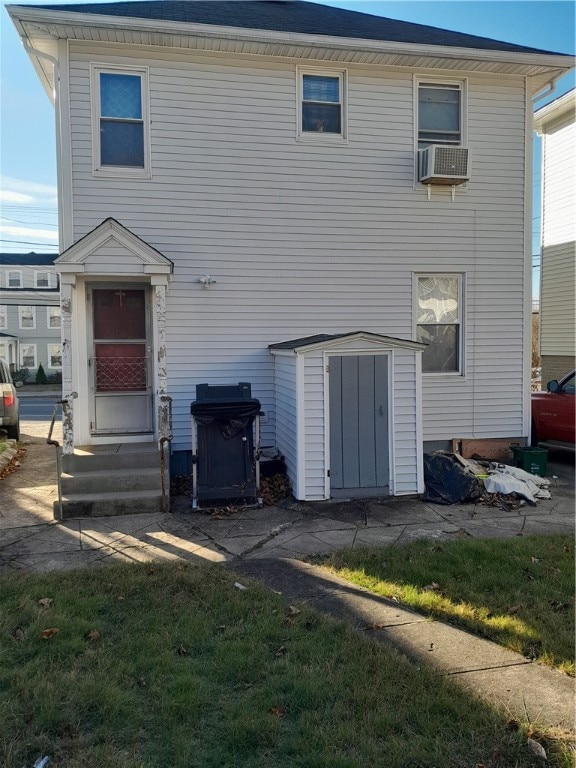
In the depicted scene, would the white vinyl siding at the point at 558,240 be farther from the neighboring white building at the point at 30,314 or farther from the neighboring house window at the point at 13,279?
the neighboring house window at the point at 13,279

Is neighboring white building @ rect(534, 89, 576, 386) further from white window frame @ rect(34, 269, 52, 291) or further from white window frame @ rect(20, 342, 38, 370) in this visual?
white window frame @ rect(34, 269, 52, 291)

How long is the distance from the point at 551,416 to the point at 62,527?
738 cm

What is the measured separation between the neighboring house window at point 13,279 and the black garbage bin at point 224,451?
3206 cm

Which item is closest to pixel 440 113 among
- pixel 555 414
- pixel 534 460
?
pixel 555 414

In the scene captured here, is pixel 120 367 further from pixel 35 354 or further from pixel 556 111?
pixel 35 354

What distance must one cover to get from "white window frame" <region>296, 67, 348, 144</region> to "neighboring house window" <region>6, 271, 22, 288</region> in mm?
30670

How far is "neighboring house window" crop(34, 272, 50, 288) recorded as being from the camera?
34375mm

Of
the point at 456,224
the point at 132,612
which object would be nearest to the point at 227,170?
the point at 456,224

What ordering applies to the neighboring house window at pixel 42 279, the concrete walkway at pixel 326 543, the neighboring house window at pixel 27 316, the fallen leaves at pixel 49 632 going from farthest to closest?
the neighboring house window at pixel 42 279 < the neighboring house window at pixel 27 316 < the fallen leaves at pixel 49 632 < the concrete walkway at pixel 326 543

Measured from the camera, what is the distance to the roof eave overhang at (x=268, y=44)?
7.09 m

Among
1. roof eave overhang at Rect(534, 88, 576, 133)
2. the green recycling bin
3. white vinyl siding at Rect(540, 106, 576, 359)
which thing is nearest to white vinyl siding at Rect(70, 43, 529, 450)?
the green recycling bin

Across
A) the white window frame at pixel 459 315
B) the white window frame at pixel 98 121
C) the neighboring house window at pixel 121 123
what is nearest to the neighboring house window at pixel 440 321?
the white window frame at pixel 459 315

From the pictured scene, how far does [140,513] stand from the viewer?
636 cm

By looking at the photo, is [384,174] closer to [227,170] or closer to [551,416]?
[227,170]
